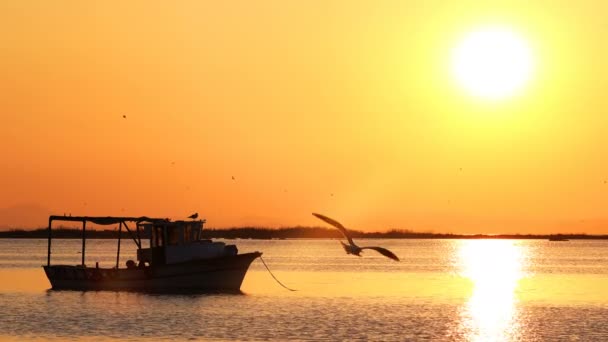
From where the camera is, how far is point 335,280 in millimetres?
104062

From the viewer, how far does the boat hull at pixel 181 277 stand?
7400cm

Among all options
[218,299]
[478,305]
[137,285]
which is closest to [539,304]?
[478,305]

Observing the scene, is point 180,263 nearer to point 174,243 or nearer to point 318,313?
point 174,243

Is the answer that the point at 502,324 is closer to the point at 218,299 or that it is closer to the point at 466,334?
the point at 466,334

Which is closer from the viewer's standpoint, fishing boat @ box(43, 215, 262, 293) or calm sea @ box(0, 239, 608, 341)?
calm sea @ box(0, 239, 608, 341)

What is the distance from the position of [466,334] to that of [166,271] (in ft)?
81.7

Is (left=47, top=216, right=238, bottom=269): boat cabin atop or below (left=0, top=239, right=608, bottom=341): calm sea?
atop

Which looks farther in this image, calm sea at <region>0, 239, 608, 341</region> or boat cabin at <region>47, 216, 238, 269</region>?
boat cabin at <region>47, 216, 238, 269</region>

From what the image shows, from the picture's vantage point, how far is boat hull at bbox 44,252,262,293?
74.0 m

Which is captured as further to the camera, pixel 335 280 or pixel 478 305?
pixel 335 280

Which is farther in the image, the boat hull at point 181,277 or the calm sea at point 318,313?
the boat hull at point 181,277

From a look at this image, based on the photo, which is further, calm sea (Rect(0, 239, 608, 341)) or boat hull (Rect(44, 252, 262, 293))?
boat hull (Rect(44, 252, 262, 293))

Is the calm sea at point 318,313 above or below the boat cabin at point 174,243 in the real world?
below

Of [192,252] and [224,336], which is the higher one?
[192,252]
